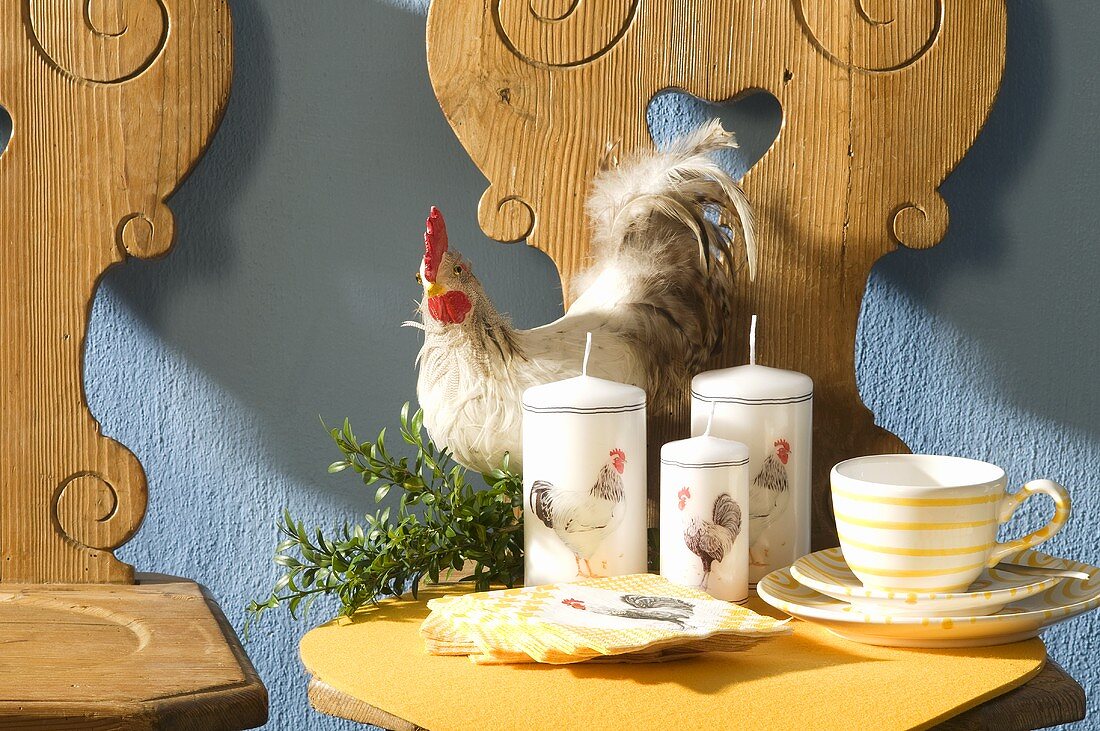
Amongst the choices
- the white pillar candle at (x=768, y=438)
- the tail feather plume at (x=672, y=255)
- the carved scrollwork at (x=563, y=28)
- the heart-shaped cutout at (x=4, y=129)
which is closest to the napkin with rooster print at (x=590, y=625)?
the white pillar candle at (x=768, y=438)

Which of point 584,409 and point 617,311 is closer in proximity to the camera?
point 584,409

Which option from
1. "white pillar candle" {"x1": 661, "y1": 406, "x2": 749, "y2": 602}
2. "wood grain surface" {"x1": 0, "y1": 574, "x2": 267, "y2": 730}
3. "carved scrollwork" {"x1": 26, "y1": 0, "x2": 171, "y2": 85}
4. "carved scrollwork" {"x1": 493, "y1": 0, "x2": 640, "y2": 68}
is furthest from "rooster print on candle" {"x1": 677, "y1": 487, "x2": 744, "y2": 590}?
"carved scrollwork" {"x1": 26, "y1": 0, "x2": 171, "y2": 85}

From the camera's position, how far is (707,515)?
0.76m

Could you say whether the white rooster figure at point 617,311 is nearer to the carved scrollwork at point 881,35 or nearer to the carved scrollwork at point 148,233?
the carved scrollwork at point 881,35

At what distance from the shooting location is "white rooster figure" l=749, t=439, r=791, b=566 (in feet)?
2.71

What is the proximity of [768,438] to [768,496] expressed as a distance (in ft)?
0.15

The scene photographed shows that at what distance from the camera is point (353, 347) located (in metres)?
1.01

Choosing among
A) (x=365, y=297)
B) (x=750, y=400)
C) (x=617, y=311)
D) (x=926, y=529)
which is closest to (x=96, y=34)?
(x=365, y=297)

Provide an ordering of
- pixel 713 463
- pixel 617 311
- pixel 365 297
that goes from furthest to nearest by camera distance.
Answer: pixel 365 297 → pixel 617 311 → pixel 713 463

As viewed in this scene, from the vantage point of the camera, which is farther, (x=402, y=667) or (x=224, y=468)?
(x=224, y=468)

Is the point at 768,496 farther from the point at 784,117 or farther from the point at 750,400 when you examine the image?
the point at 784,117

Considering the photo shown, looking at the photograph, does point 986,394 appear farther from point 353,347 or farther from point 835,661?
point 353,347

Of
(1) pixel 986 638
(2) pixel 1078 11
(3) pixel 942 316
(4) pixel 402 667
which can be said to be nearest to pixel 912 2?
(2) pixel 1078 11

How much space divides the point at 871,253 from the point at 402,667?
21.2 inches
